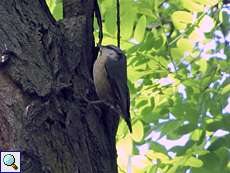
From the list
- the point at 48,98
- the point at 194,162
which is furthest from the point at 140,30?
the point at 48,98

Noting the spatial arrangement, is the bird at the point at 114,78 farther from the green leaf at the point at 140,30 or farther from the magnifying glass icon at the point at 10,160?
the magnifying glass icon at the point at 10,160

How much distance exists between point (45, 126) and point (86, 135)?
21 centimetres

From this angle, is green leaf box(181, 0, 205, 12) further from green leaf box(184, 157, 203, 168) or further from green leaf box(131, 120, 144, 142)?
green leaf box(184, 157, 203, 168)

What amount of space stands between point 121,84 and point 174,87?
1.27 feet

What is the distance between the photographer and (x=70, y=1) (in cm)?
244

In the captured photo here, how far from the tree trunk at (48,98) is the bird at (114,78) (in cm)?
70

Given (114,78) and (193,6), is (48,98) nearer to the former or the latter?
(114,78)

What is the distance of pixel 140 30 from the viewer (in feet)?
10.5

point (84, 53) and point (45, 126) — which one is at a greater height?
point (84, 53)

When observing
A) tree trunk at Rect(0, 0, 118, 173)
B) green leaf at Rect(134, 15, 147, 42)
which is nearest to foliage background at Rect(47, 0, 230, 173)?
green leaf at Rect(134, 15, 147, 42)

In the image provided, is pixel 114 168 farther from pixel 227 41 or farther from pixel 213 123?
pixel 227 41

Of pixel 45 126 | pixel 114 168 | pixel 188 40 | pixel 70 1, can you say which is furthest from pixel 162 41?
pixel 45 126

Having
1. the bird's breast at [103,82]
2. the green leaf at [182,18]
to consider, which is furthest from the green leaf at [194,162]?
the green leaf at [182,18]

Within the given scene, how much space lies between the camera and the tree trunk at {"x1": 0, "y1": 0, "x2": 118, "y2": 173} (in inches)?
72.6
